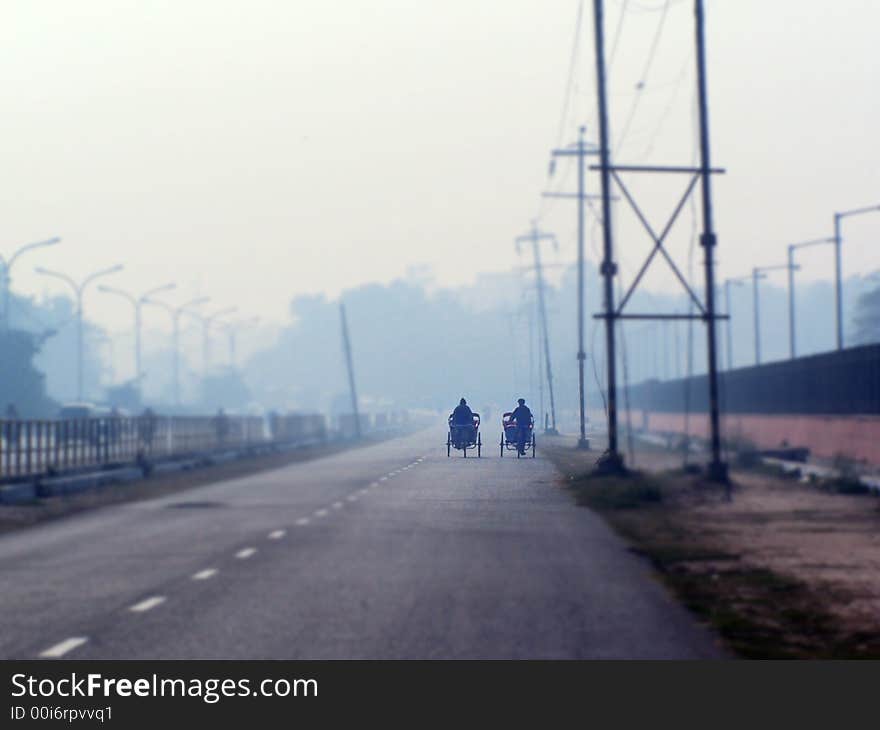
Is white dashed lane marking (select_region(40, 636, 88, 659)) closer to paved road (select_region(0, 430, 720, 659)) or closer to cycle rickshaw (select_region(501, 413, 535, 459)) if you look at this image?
paved road (select_region(0, 430, 720, 659))

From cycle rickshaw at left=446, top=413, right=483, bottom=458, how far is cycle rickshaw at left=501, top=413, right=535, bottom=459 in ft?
0.56

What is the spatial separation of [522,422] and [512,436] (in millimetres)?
118

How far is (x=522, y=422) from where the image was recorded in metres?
9.34

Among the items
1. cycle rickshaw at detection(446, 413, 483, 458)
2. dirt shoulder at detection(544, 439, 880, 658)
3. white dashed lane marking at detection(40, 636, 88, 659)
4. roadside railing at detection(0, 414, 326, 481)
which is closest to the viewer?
cycle rickshaw at detection(446, 413, 483, 458)

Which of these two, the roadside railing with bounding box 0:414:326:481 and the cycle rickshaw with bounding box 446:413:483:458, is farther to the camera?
the roadside railing with bounding box 0:414:326:481

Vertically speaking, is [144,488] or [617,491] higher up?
[617,491]

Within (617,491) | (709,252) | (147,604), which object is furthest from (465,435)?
(147,604)

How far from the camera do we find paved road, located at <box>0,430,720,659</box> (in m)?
11.0

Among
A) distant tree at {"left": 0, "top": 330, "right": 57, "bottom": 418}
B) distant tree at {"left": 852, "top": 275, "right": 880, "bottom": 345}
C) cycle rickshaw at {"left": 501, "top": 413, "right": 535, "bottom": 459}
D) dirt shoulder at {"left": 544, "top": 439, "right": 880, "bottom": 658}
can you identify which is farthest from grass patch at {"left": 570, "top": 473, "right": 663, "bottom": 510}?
distant tree at {"left": 852, "top": 275, "right": 880, "bottom": 345}

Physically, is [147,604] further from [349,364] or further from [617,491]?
[617,491]

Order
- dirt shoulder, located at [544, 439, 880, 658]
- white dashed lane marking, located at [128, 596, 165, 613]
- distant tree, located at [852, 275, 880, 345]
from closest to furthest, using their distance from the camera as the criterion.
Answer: dirt shoulder, located at [544, 439, 880, 658] → white dashed lane marking, located at [128, 596, 165, 613] → distant tree, located at [852, 275, 880, 345]
